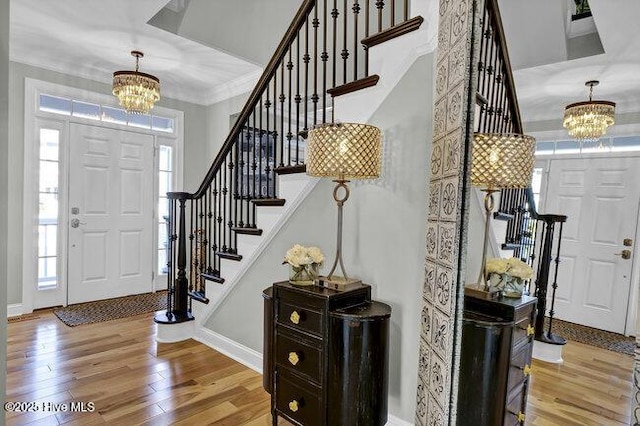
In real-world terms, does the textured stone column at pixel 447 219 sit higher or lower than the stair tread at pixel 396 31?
lower

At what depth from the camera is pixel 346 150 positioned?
62.2 inches

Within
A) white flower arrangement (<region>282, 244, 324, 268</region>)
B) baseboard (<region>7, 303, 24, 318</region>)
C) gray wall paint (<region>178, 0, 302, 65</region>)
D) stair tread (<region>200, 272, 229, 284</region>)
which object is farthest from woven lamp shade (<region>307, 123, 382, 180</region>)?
baseboard (<region>7, 303, 24, 318</region>)

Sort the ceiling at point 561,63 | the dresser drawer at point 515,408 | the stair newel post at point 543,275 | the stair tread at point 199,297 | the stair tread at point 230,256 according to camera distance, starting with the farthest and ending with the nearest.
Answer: the stair tread at point 199,297, the stair tread at point 230,256, the dresser drawer at point 515,408, the stair newel post at point 543,275, the ceiling at point 561,63

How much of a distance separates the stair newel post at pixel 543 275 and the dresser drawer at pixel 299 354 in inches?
37.6

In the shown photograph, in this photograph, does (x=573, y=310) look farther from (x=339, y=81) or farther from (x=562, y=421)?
(x=339, y=81)

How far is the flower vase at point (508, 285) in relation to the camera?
929mm

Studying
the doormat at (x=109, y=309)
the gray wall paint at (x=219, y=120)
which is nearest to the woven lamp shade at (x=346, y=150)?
the gray wall paint at (x=219, y=120)

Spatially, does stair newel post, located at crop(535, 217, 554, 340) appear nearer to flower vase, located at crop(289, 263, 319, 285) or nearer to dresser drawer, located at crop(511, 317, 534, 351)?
dresser drawer, located at crop(511, 317, 534, 351)

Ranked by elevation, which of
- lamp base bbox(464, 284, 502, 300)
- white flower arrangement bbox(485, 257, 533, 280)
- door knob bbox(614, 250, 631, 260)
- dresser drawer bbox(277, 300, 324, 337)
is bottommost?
dresser drawer bbox(277, 300, 324, 337)

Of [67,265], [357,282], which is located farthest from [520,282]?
[67,265]

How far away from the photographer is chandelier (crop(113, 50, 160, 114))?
3198mm

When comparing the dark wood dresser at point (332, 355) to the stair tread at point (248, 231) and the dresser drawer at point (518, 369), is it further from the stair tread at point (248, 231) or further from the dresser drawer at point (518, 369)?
the stair tread at point (248, 231)

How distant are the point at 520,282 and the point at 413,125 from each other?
1.00 m

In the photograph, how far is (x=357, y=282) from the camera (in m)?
1.77
